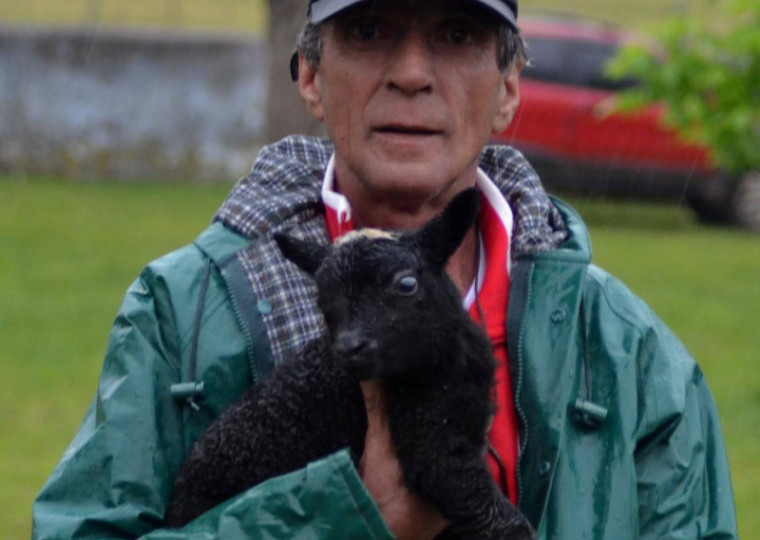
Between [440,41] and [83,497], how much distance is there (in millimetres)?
1220

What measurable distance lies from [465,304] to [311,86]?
670 mm

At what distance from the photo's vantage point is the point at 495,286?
10.9ft

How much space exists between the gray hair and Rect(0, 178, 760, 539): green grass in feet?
17.6

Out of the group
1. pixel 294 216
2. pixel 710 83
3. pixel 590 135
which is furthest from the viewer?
pixel 590 135

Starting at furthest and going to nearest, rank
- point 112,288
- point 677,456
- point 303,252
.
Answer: point 112,288 < point 677,456 < point 303,252

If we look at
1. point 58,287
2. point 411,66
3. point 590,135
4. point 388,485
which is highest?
point 411,66

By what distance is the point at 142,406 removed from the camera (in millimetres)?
3072

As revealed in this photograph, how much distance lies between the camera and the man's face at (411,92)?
3.24 meters

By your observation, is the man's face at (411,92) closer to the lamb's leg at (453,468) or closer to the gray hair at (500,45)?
the gray hair at (500,45)

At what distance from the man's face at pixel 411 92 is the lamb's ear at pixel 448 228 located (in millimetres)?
356

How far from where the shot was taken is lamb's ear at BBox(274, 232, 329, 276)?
298cm

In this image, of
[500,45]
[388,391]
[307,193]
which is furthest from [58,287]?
[388,391]

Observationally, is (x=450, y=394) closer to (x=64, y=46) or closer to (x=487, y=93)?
(x=487, y=93)

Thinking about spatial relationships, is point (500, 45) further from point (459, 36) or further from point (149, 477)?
point (149, 477)
